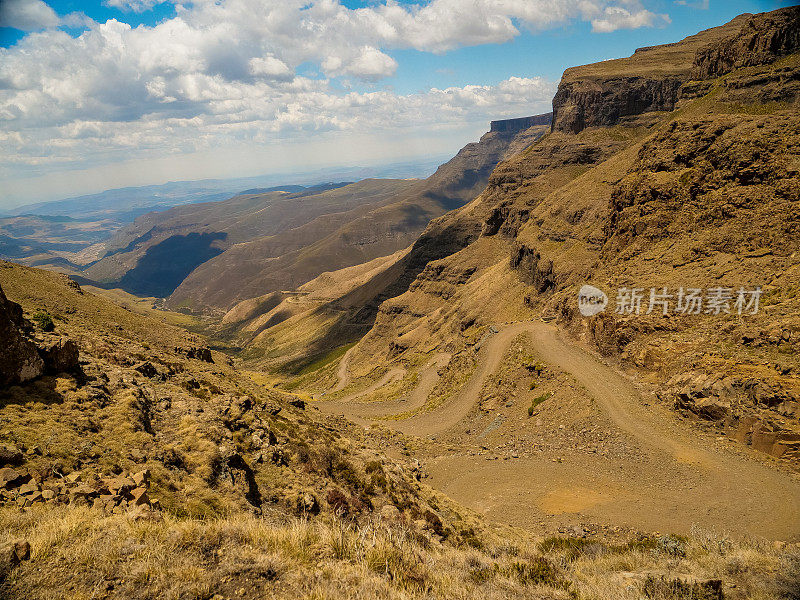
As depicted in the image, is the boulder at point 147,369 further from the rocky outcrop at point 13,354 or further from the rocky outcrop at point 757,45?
the rocky outcrop at point 757,45

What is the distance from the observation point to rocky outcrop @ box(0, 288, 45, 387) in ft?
42.4

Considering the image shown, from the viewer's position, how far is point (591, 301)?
3991 centimetres

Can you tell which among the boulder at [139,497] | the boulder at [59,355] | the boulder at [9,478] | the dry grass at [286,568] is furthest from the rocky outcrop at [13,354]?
the dry grass at [286,568]

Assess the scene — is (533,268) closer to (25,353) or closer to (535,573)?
(535,573)

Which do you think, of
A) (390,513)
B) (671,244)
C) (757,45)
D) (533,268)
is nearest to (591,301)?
(671,244)

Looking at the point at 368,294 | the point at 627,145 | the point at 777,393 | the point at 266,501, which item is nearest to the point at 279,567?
the point at 266,501

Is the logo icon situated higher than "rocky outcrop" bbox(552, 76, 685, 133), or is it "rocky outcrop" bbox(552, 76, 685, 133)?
"rocky outcrop" bbox(552, 76, 685, 133)

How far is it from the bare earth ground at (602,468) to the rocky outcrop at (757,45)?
63.1 metres

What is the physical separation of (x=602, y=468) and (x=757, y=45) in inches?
3087

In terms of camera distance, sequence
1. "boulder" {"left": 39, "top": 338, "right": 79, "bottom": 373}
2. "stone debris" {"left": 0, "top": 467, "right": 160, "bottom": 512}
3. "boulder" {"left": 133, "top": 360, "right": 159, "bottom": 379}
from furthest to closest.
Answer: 1. "boulder" {"left": 133, "top": 360, "right": 159, "bottom": 379}
2. "boulder" {"left": 39, "top": 338, "right": 79, "bottom": 373}
3. "stone debris" {"left": 0, "top": 467, "right": 160, "bottom": 512}

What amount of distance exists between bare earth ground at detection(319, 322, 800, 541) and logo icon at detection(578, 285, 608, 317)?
4317mm

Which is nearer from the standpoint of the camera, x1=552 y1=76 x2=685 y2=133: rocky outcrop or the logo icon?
the logo icon

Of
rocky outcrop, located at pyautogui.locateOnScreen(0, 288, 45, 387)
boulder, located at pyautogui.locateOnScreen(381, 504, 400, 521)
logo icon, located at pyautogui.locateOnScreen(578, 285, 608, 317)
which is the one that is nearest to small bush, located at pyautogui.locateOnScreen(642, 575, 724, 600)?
boulder, located at pyautogui.locateOnScreen(381, 504, 400, 521)

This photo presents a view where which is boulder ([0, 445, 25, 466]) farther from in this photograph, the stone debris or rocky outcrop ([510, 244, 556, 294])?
rocky outcrop ([510, 244, 556, 294])
